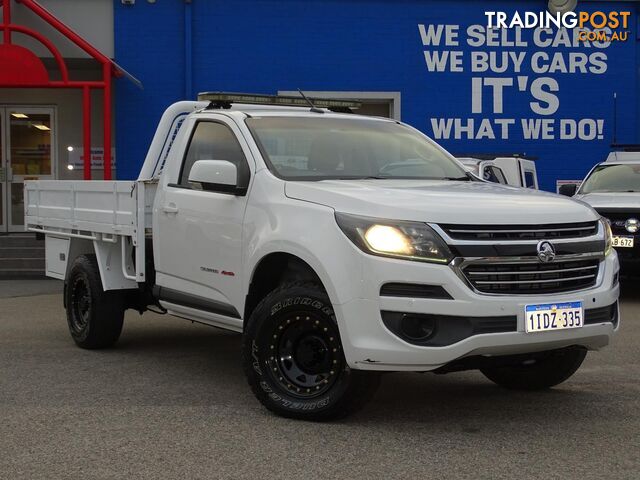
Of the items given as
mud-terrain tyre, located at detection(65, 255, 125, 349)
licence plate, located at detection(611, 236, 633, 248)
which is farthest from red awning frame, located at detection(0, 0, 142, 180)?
licence plate, located at detection(611, 236, 633, 248)

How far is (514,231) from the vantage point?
486 cm

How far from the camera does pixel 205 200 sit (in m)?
6.09

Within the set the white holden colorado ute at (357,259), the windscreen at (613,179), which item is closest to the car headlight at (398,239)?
the white holden colorado ute at (357,259)

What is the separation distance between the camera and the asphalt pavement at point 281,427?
171 inches

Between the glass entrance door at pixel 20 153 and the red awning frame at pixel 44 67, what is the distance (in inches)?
79.4

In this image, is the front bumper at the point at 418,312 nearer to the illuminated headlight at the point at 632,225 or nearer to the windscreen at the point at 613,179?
the illuminated headlight at the point at 632,225

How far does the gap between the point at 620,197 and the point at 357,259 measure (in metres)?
7.59

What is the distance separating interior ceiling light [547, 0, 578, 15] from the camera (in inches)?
733

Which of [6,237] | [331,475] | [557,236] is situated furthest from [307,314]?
[6,237]

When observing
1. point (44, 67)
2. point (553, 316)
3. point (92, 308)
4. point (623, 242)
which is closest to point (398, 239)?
point (553, 316)

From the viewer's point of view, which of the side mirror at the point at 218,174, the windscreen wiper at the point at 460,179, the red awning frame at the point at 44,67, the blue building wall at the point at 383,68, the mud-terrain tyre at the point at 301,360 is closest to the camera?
the mud-terrain tyre at the point at 301,360

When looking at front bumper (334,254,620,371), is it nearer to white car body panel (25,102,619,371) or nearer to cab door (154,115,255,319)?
white car body panel (25,102,619,371)

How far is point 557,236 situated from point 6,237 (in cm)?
1268

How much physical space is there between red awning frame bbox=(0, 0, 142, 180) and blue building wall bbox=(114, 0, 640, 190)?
1.29m
